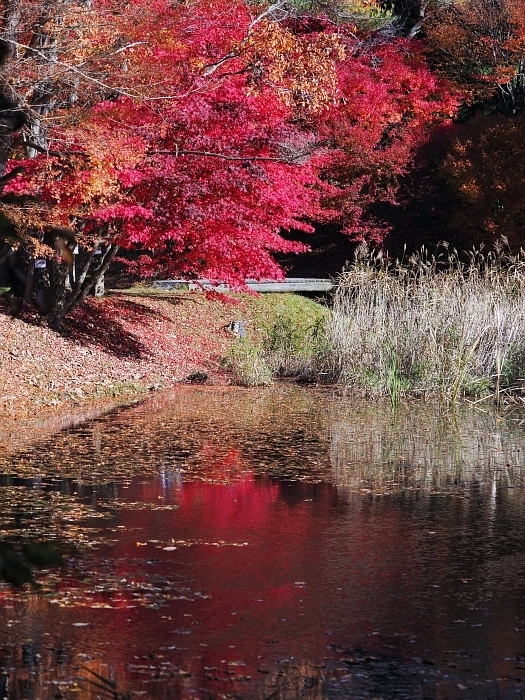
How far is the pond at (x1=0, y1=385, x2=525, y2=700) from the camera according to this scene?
3.99 metres

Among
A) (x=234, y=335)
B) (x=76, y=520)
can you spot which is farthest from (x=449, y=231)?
(x=76, y=520)

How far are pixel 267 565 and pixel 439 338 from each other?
7.65 metres

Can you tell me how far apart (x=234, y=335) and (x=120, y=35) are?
285 inches

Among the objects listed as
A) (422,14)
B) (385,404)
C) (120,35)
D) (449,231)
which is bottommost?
(385,404)

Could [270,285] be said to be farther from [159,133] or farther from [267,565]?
[267,565]

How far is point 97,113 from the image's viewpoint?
12.1 metres

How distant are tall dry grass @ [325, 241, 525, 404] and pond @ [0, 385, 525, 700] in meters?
2.46

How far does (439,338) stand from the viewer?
12734mm

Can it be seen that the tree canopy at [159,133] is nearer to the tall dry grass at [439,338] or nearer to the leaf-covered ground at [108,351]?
the leaf-covered ground at [108,351]

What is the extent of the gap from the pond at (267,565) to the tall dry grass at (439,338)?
8.07ft

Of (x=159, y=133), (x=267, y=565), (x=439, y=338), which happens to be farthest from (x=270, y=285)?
(x=267, y=565)

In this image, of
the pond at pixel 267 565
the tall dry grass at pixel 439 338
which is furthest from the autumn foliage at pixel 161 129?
the pond at pixel 267 565

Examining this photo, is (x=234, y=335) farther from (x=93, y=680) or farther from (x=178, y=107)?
(x=93, y=680)

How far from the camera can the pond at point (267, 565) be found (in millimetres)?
3987
